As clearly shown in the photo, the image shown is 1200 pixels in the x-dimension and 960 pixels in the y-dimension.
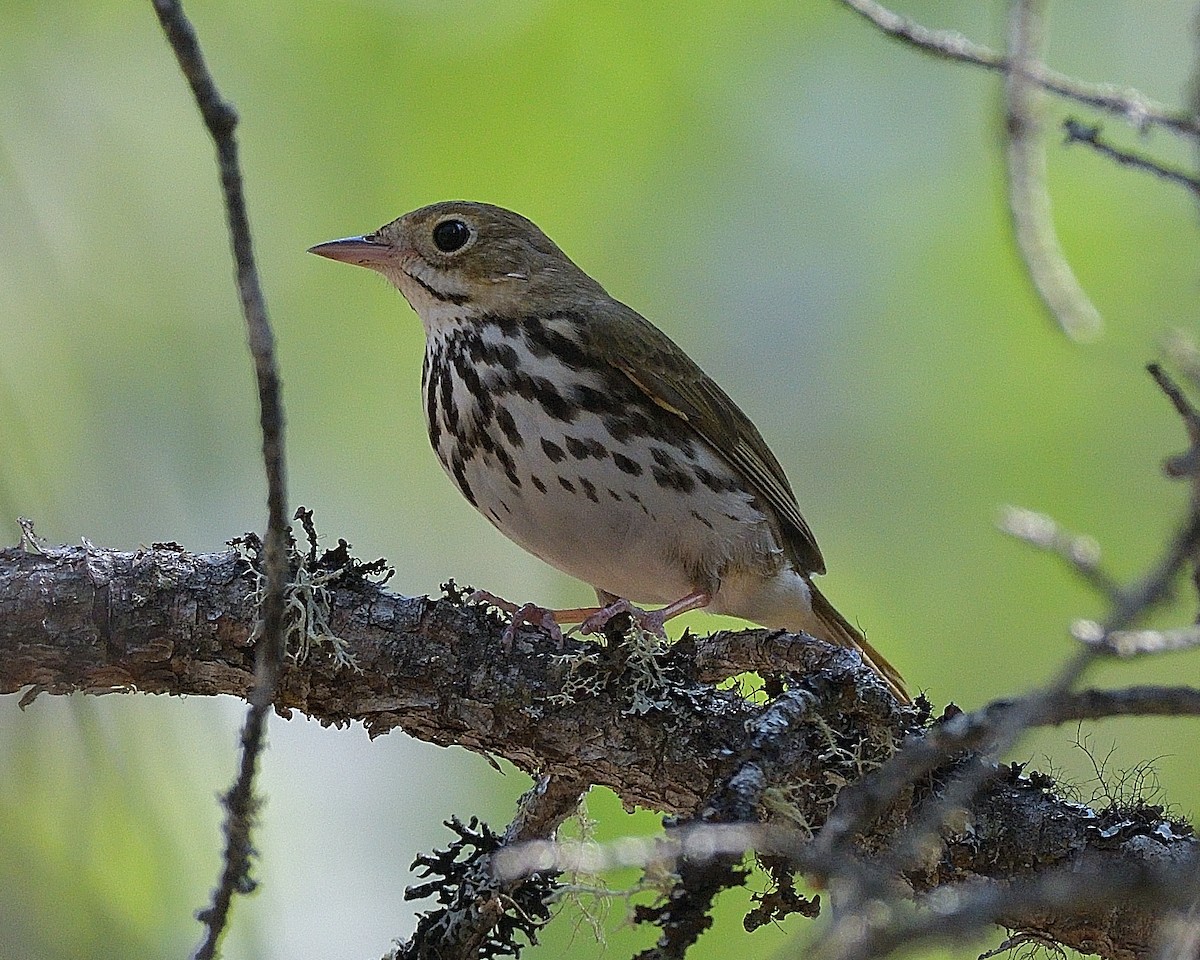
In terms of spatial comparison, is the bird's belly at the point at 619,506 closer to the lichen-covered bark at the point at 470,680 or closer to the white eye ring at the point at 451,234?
the lichen-covered bark at the point at 470,680

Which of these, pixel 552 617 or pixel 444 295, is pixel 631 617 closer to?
pixel 552 617

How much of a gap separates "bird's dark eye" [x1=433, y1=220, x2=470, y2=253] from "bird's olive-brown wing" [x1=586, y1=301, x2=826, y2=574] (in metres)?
0.55

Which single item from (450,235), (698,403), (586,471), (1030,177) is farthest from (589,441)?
(1030,177)

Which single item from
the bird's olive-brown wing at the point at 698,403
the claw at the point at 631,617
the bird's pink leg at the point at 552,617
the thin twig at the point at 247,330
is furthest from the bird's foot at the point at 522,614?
the thin twig at the point at 247,330

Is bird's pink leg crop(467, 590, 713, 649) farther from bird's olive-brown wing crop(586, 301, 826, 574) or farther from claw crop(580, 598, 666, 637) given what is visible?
bird's olive-brown wing crop(586, 301, 826, 574)

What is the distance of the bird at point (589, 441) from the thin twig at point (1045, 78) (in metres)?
1.51

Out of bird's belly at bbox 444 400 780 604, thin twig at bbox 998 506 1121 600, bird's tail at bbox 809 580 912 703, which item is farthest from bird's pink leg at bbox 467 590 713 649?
A: thin twig at bbox 998 506 1121 600

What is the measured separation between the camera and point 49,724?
3178mm

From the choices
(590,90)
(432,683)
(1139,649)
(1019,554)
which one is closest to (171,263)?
(590,90)

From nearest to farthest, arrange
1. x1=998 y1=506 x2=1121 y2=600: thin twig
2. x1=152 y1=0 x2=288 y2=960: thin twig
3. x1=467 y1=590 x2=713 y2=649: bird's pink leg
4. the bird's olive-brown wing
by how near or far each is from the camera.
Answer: x1=998 y1=506 x2=1121 y2=600: thin twig < x1=152 y1=0 x2=288 y2=960: thin twig < x1=467 y1=590 x2=713 y2=649: bird's pink leg < the bird's olive-brown wing

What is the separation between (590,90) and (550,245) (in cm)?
174

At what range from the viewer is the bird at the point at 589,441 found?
3.82 metres

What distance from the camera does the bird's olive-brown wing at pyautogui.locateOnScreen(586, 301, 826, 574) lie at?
4062mm

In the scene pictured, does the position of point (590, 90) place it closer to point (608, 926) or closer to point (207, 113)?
point (608, 926)
